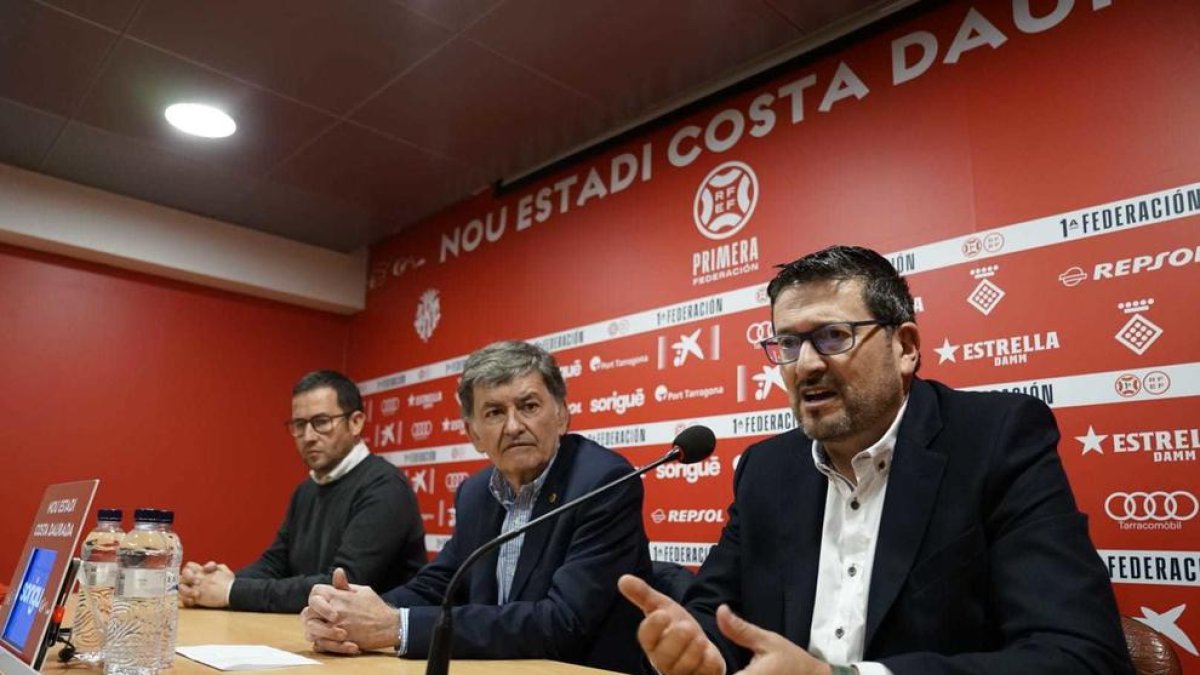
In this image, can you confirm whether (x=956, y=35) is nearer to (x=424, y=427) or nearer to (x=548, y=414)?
(x=548, y=414)

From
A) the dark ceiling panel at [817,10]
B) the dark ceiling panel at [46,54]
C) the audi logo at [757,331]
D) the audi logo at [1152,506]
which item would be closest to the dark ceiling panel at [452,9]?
the dark ceiling panel at [817,10]

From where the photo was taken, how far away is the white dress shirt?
58.7 inches

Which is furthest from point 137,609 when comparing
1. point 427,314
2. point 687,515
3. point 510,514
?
point 427,314

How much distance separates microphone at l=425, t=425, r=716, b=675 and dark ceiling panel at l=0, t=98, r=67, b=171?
10.8 feet

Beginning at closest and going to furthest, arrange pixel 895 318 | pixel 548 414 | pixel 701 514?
pixel 895 318, pixel 548 414, pixel 701 514

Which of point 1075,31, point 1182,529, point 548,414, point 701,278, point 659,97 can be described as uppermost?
point 659,97

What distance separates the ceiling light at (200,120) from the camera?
3457mm

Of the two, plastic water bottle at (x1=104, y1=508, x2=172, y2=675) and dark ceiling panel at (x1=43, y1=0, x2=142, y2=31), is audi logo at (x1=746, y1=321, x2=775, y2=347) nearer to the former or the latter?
plastic water bottle at (x1=104, y1=508, x2=172, y2=675)

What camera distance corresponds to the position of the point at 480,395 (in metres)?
2.27

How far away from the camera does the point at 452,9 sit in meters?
2.74

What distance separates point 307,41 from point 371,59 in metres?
0.22

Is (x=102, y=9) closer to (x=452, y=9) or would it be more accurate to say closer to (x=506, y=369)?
(x=452, y=9)

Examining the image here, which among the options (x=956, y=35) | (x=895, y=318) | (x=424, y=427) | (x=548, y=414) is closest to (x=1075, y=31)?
(x=956, y=35)

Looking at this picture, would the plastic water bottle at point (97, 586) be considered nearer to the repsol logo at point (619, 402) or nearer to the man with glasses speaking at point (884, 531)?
the man with glasses speaking at point (884, 531)
